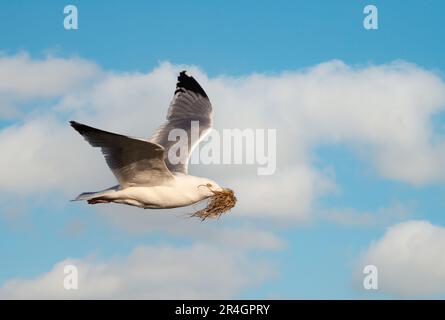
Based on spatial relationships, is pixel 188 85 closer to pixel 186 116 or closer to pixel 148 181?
pixel 186 116

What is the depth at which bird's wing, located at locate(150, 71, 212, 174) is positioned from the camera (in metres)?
16.9

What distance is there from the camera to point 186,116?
18047 millimetres

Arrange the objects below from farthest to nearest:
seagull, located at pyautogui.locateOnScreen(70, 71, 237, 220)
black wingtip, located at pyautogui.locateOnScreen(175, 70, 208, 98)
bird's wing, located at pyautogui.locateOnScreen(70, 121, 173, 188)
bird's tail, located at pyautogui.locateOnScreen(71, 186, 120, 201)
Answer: black wingtip, located at pyautogui.locateOnScreen(175, 70, 208, 98) → bird's tail, located at pyautogui.locateOnScreen(71, 186, 120, 201) → seagull, located at pyautogui.locateOnScreen(70, 71, 237, 220) → bird's wing, located at pyautogui.locateOnScreen(70, 121, 173, 188)

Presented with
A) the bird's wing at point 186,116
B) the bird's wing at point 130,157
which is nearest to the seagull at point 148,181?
the bird's wing at point 130,157

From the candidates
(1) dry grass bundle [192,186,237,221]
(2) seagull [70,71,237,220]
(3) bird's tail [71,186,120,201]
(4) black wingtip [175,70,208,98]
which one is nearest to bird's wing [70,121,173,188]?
(2) seagull [70,71,237,220]

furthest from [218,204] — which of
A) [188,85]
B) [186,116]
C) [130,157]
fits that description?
[188,85]

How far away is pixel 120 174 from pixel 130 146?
931 mm

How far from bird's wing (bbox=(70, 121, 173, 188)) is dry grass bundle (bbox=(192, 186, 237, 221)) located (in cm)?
104

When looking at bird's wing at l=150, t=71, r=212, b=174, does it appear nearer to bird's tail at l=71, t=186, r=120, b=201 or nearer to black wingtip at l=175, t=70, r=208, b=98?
black wingtip at l=175, t=70, r=208, b=98

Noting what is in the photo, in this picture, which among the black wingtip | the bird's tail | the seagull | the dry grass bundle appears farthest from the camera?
the black wingtip

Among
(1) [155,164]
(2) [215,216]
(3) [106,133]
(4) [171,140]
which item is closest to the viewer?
(3) [106,133]
